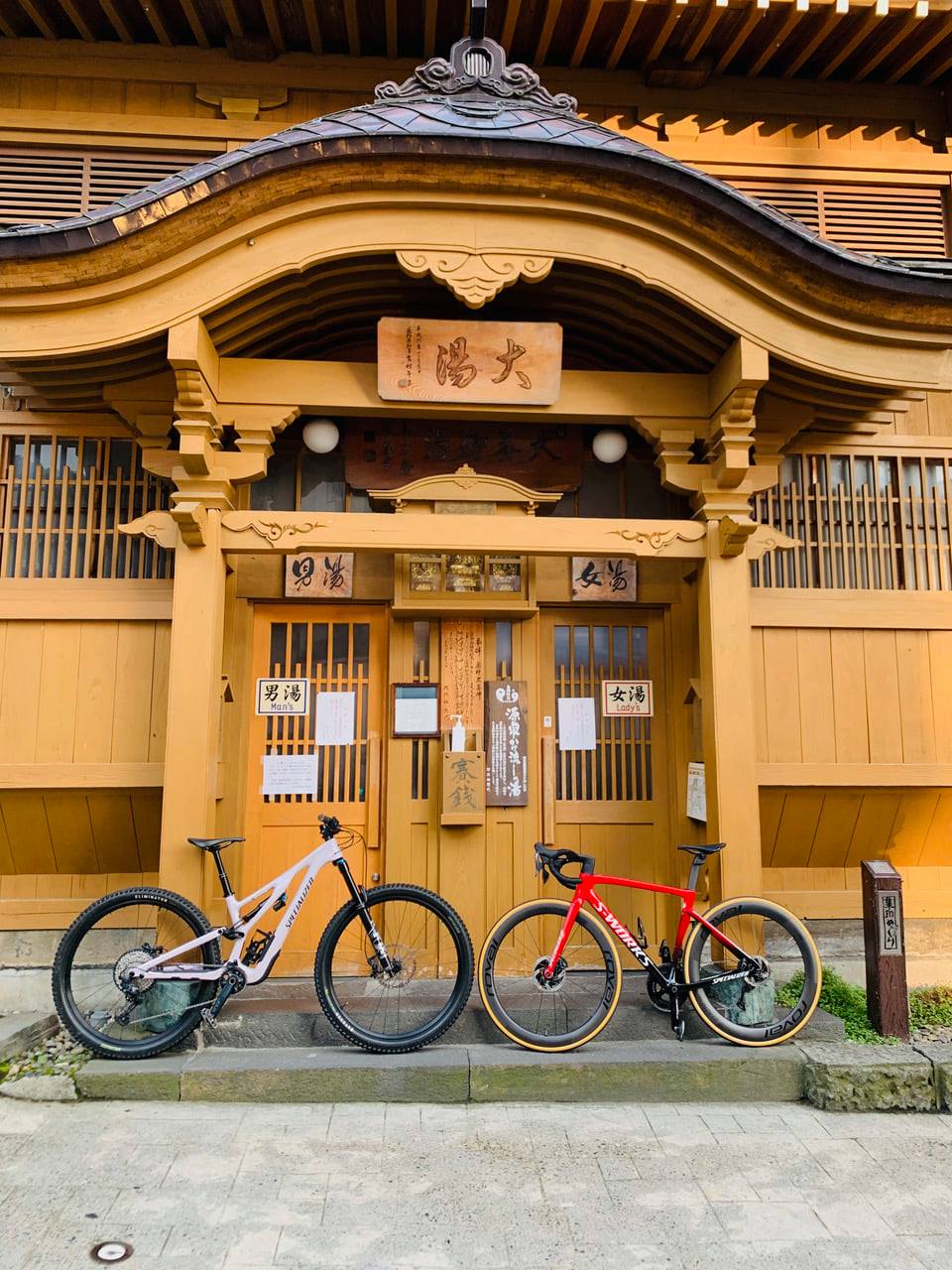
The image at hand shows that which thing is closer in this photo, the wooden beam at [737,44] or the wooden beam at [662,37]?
the wooden beam at [662,37]

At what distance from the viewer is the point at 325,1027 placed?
4891 millimetres

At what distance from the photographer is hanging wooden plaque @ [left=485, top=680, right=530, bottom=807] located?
6047 mm

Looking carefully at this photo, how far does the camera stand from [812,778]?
5.92 m

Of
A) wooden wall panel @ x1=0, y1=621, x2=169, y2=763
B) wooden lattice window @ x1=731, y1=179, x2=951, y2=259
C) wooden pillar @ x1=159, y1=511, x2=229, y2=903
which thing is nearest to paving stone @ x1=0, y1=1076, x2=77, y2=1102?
wooden pillar @ x1=159, y1=511, x2=229, y2=903

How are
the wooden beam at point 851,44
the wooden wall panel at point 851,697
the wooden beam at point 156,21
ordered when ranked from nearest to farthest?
the wooden wall panel at point 851,697
the wooden beam at point 156,21
the wooden beam at point 851,44

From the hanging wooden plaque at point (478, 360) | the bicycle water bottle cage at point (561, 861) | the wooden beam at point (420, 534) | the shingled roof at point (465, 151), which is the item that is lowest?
the bicycle water bottle cage at point (561, 861)

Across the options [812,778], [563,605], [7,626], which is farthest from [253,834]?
[812,778]

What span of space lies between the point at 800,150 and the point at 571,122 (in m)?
2.91

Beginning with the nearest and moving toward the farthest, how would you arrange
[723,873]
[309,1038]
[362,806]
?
[309,1038] → [723,873] → [362,806]

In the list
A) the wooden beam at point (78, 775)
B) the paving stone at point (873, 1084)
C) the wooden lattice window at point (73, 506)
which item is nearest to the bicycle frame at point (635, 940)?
the paving stone at point (873, 1084)

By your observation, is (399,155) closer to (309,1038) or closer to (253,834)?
(253,834)

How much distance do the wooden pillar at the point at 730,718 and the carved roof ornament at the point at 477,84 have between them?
9.22 ft

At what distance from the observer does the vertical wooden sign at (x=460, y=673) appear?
610cm

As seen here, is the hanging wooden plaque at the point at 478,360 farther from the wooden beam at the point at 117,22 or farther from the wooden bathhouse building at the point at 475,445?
the wooden beam at the point at 117,22
